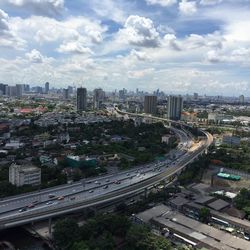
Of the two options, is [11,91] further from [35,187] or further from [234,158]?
[35,187]

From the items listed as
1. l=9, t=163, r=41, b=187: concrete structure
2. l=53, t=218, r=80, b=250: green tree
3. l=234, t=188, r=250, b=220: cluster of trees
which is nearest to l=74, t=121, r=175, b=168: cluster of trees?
l=9, t=163, r=41, b=187: concrete structure

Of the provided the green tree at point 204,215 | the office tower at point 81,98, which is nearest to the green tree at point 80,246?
the green tree at point 204,215

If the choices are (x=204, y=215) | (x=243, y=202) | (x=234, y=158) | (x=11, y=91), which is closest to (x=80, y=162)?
(x=204, y=215)

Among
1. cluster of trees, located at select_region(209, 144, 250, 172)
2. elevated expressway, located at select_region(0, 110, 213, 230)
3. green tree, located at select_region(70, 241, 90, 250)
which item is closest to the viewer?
green tree, located at select_region(70, 241, 90, 250)

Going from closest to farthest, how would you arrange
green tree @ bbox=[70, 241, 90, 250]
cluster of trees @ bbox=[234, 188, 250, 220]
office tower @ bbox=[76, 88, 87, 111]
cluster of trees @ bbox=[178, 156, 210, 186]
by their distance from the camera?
green tree @ bbox=[70, 241, 90, 250]
cluster of trees @ bbox=[234, 188, 250, 220]
cluster of trees @ bbox=[178, 156, 210, 186]
office tower @ bbox=[76, 88, 87, 111]

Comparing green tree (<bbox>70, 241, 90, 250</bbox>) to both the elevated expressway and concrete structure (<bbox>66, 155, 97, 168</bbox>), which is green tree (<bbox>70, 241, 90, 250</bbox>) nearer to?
the elevated expressway

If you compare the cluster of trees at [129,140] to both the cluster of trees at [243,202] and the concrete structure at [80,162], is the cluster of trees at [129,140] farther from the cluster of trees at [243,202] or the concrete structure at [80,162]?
the cluster of trees at [243,202]
